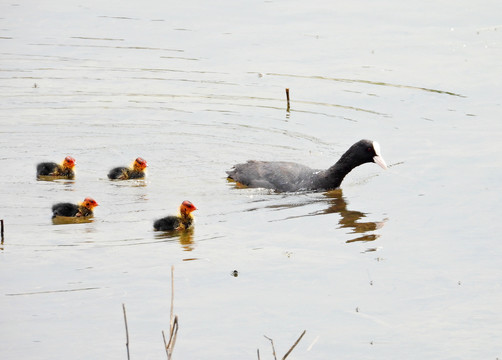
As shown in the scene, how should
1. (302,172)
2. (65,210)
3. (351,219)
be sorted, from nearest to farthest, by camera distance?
(65,210) < (351,219) < (302,172)

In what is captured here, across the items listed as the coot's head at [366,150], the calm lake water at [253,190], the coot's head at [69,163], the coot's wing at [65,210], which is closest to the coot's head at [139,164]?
the calm lake water at [253,190]

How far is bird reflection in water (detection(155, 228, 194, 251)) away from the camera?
35.7ft

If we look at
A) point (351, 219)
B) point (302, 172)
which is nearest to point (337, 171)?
point (302, 172)

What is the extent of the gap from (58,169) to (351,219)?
12.1ft

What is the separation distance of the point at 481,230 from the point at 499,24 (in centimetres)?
936

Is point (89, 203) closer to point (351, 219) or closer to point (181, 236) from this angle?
point (181, 236)

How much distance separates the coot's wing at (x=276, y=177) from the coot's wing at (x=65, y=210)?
2342mm

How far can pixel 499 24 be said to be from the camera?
1955 centimetres

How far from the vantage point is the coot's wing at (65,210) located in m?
11.6

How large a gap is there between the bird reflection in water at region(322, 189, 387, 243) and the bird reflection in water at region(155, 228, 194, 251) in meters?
1.62

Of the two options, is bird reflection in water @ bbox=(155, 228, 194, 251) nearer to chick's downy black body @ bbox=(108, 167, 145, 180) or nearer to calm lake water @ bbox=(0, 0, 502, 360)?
calm lake water @ bbox=(0, 0, 502, 360)

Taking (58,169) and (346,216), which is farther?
(58,169)

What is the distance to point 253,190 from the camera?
1311 centimetres

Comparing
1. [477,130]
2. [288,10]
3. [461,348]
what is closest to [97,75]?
[288,10]
